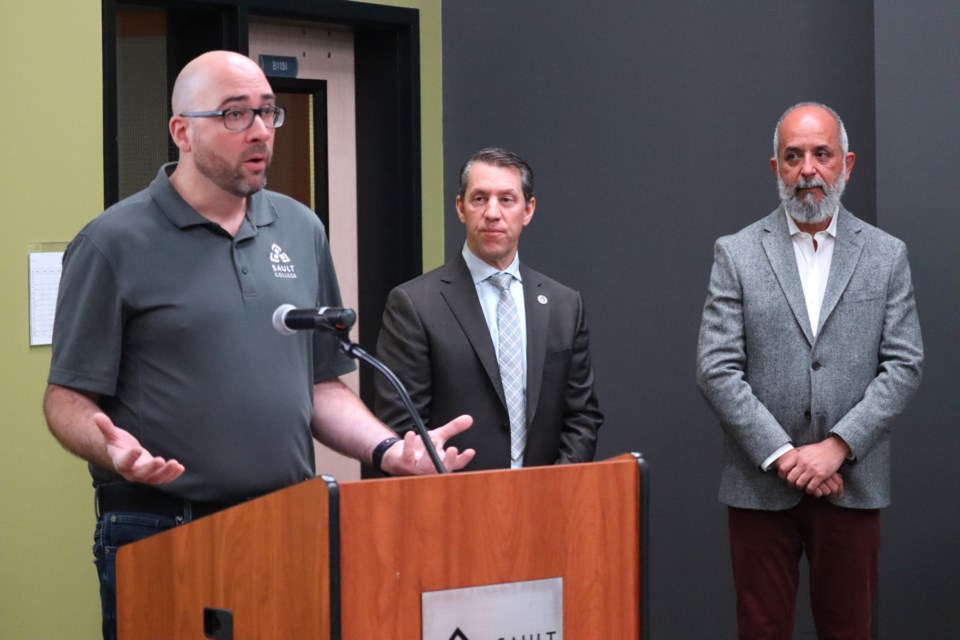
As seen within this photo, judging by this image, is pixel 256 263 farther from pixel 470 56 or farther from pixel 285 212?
pixel 470 56

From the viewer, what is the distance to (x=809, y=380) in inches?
134

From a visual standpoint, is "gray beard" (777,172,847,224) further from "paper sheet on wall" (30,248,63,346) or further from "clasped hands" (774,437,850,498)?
"paper sheet on wall" (30,248,63,346)

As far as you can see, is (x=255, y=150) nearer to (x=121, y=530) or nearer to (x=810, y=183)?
(x=121, y=530)

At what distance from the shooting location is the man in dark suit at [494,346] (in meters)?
3.38

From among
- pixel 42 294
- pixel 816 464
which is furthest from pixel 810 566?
pixel 42 294

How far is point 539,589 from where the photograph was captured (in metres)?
1.96

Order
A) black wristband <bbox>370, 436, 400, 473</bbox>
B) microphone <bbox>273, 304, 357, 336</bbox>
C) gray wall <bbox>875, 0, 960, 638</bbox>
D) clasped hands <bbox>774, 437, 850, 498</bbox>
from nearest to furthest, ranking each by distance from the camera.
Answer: microphone <bbox>273, 304, 357, 336</bbox>, black wristband <bbox>370, 436, 400, 473</bbox>, clasped hands <bbox>774, 437, 850, 498</bbox>, gray wall <bbox>875, 0, 960, 638</bbox>

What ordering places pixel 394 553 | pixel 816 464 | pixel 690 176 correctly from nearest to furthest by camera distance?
pixel 394 553, pixel 816 464, pixel 690 176

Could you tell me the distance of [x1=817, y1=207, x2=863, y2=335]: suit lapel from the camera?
11.2ft

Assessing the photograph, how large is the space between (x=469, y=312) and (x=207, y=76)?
1173mm

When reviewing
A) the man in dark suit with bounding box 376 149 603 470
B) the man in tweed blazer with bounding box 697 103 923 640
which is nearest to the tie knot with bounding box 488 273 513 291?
the man in dark suit with bounding box 376 149 603 470

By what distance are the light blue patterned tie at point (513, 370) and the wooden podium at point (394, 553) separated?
1307 millimetres

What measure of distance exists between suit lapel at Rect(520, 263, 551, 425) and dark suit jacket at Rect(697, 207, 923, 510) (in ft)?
1.44

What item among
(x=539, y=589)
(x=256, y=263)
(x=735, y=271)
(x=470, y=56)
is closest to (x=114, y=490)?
(x=256, y=263)
